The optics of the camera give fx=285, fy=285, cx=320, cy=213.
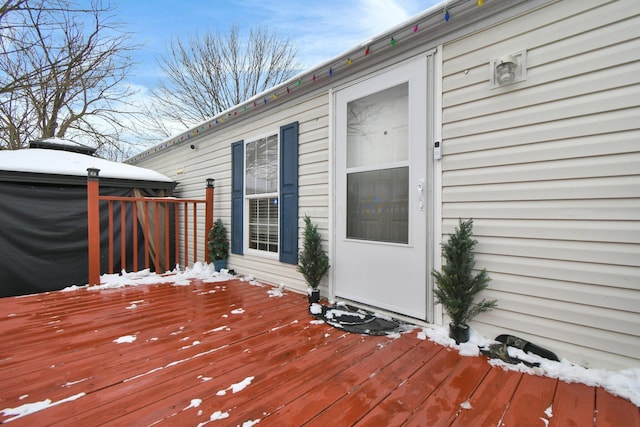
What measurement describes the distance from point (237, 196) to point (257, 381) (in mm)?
3220

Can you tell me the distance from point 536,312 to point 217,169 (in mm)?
4656

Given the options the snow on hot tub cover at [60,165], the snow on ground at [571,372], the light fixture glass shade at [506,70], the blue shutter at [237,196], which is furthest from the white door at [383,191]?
the snow on hot tub cover at [60,165]

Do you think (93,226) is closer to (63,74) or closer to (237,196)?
(237,196)

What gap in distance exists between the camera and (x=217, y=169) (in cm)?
494

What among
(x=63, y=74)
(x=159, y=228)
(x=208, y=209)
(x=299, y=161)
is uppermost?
(x=63, y=74)

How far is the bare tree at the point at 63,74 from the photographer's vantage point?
14.5 feet

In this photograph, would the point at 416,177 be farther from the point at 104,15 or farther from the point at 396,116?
the point at 104,15

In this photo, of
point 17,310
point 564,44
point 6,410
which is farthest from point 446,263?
point 17,310

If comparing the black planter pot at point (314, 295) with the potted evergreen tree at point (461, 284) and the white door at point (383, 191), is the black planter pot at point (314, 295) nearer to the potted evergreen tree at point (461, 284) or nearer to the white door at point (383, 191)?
the white door at point (383, 191)

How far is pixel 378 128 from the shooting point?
2709mm

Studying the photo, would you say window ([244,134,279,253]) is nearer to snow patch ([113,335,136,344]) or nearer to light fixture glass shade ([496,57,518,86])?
snow patch ([113,335,136,344])

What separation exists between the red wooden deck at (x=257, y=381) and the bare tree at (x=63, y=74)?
4.58 metres

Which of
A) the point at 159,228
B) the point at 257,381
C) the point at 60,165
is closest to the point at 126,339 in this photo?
the point at 257,381

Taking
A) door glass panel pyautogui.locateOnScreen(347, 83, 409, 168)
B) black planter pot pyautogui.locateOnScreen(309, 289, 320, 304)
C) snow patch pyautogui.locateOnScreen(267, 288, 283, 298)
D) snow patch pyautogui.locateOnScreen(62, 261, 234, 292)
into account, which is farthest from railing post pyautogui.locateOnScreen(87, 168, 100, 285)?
door glass panel pyautogui.locateOnScreen(347, 83, 409, 168)
